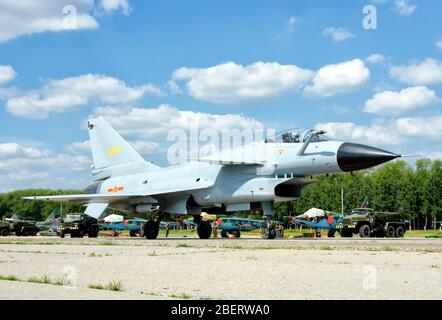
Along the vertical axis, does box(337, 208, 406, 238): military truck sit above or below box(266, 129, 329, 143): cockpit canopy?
below

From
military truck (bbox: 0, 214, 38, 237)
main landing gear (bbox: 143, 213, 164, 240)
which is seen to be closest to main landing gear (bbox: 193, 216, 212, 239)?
main landing gear (bbox: 143, 213, 164, 240)

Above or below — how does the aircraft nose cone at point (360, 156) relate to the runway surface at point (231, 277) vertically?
above

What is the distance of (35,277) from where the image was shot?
802 cm

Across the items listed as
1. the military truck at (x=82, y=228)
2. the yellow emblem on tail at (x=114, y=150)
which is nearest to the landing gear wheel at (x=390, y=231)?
the yellow emblem on tail at (x=114, y=150)

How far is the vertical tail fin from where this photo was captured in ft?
87.0

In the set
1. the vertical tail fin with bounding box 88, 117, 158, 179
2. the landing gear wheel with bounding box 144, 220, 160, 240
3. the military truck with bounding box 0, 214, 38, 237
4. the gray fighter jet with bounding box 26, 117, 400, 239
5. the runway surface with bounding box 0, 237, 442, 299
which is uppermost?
the vertical tail fin with bounding box 88, 117, 158, 179

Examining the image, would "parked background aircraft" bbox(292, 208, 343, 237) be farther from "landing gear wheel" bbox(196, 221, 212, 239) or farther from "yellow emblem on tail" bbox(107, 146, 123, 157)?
"yellow emblem on tail" bbox(107, 146, 123, 157)

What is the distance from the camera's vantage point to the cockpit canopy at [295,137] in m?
19.6

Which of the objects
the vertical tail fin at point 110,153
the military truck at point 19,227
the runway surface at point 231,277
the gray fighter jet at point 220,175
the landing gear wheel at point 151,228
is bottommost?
the military truck at point 19,227

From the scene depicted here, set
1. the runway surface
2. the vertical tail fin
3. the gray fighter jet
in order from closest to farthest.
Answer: the runway surface, the gray fighter jet, the vertical tail fin

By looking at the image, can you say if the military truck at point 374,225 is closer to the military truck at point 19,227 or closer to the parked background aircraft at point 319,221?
the parked background aircraft at point 319,221

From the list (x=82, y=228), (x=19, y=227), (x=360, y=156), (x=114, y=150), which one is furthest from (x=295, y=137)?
(x=19, y=227)

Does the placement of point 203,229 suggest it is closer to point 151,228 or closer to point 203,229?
point 203,229
